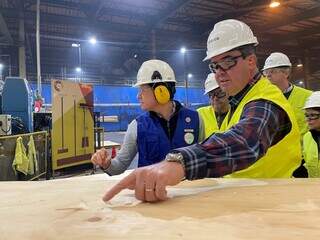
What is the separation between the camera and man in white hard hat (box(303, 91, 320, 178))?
2861 mm

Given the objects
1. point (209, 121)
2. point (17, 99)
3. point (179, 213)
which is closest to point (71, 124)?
point (17, 99)

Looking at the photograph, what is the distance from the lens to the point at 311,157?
290 cm

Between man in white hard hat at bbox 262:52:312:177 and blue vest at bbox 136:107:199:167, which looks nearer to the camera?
blue vest at bbox 136:107:199:167

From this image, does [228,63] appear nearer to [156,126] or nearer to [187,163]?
[187,163]

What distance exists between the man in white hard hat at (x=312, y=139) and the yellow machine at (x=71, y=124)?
17.3 feet

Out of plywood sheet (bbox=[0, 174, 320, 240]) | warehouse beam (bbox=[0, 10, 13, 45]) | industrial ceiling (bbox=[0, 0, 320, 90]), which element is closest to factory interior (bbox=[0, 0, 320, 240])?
plywood sheet (bbox=[0, 174, 320, 240])

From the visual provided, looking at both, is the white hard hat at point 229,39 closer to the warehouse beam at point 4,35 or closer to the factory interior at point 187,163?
the factory interior at point 187,163

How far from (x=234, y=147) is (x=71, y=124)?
6.79 m

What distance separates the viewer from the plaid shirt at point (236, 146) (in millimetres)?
1123

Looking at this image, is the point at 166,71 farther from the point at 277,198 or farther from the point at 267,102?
the point at 277,198

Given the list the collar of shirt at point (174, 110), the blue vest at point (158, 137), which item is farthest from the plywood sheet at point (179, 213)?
the collar of shirt at point (174, 110)

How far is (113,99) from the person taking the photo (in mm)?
18812

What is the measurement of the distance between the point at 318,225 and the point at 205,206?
0.29 m

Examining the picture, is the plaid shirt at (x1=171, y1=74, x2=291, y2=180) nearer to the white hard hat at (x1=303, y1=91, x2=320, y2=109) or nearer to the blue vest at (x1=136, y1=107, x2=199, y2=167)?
the blue vest at (x1=136, y1=107, x2=199, y2=167)
